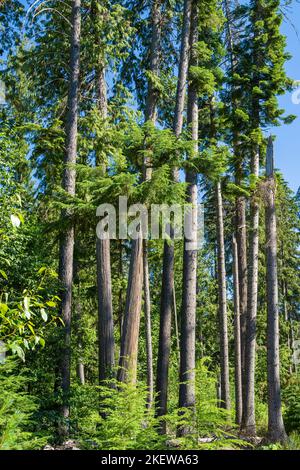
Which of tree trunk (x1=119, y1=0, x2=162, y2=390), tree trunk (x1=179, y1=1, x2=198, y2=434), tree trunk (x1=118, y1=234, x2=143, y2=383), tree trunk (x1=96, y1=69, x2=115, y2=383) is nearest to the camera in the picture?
tree trunk (x1=118, y1=234, x2=143, y2=383)

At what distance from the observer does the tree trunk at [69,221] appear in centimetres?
1127

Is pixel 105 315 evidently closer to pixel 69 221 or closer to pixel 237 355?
pixel 69 221

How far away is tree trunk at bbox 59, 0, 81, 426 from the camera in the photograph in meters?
11.3

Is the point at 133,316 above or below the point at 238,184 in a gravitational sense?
below

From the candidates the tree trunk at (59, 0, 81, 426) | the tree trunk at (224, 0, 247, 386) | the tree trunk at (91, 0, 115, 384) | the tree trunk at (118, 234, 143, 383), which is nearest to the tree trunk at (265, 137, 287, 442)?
the tree trunk at (224, 0, 247, 386)

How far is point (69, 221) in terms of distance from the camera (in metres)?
11.2

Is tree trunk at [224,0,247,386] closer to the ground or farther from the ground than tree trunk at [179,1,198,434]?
farther from the ground

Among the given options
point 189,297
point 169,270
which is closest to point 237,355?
point 169,270

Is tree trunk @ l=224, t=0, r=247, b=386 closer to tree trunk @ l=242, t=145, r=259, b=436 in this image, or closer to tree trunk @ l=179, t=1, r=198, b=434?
tree trunk @ l=242, t=145, r=259, b=436

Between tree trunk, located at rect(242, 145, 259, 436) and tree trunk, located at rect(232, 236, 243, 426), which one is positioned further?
tree trunk, located at rect(232, 236, 243, 426)

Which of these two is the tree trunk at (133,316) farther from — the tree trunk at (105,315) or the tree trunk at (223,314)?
the tree trunk at (223,314)

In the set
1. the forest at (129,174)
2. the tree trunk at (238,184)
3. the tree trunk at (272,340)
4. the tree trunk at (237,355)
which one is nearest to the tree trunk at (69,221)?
the forest at (129,174)

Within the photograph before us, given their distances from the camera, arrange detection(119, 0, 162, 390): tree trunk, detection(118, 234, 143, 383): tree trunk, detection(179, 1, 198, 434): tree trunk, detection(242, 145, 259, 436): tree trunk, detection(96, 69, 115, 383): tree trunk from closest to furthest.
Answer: detection(118, 234, 143, 383): tree trunk < detection(119, 0, 162, 390): tree trunk < detection(179, 1, 198, 434): tree trunk < detection(96, 69, 115, 383): tree trunk < detection(242, 145, 259, 436): tree trunk

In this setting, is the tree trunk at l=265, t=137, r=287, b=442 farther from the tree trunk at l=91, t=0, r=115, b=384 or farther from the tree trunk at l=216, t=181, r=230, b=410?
the tree trunk at l=216, t=181, r=230, b=410
